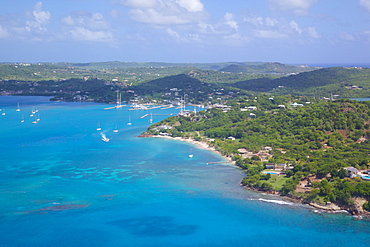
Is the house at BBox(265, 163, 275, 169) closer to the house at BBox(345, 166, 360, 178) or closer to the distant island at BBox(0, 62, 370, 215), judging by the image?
the distant island at BBox(0, 62, 370, 215)

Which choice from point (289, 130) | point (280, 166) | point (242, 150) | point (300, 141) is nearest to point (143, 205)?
point (280, 166)

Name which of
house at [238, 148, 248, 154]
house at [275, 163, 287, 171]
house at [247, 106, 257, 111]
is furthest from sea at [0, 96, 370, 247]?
house at [247, 106, 257, 111]

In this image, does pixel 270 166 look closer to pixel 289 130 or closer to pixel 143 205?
pixel 143 205

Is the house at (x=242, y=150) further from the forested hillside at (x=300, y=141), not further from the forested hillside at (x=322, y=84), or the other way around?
the forested hillside at (x=322, y=84)

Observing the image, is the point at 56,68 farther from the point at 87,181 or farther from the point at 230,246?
the point at 230,246

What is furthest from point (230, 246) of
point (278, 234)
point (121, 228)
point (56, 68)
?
point (56, 68)

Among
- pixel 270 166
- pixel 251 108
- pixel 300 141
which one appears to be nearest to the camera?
pixel 270 166

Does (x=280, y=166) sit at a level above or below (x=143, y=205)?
above

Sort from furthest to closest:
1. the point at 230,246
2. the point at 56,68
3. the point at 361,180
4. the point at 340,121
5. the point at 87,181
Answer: the point at 56,68 < the point at 340,121 < the point at 87,181 < the point at 361,180 < the point at 230,246
